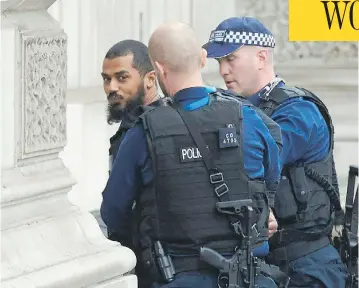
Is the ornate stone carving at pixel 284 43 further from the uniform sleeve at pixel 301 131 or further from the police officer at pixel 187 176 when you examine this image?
the police officer at pixel 187 176

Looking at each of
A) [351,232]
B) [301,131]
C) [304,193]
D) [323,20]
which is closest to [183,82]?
[301,131]

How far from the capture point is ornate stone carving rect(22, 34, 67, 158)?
5047 millimetres

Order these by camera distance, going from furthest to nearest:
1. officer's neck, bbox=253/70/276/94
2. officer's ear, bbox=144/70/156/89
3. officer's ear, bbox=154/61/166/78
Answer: officer's neck, bbox=253/70/276/94
officer's ear, bbox=144/70/156/89
officer's ear, bbox=154/61/166/78

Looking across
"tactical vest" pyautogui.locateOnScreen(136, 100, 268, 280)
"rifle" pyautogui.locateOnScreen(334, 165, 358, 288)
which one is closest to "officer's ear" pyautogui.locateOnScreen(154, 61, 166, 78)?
"tactical vest" pyautogui.locateOnScreen(136, 100, 268, 280)

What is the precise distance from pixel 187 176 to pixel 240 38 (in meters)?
1.48

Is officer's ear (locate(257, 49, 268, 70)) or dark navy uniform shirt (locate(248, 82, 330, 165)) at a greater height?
officer's ear (locate(257, 49, 268, 70))

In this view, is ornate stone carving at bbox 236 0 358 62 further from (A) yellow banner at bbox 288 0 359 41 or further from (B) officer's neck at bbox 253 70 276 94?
(B) officer's neck at bbox 253 70 276 94

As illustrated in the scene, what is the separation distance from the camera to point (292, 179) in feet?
20.9

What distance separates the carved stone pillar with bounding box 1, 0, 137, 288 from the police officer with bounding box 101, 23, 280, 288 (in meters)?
0.16

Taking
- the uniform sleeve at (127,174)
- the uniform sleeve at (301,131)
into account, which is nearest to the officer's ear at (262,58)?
the uniform sleeve at (301,131)

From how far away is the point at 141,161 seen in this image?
5.20m

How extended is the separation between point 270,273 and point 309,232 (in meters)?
0.88

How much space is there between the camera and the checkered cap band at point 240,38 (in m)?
6.51

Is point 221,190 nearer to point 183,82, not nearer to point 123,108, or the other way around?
point 183,82
